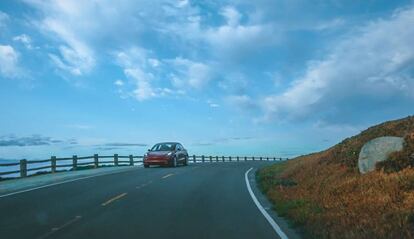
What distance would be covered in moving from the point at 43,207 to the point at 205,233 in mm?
5913

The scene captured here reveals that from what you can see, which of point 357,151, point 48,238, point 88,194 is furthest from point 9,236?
point 357,151

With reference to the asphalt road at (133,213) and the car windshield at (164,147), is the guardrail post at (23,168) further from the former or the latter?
the car windshield at (164,147)

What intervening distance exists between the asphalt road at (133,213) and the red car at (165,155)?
16.6 meters

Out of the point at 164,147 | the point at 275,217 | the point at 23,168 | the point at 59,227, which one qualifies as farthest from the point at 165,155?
the point at 59,227

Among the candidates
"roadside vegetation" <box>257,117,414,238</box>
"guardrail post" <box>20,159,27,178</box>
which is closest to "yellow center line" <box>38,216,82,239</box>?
"roadside vegetation" <box>257,117,414,238</box>

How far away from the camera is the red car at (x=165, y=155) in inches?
1446

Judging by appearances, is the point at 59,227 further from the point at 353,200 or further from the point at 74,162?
the point at 74,162

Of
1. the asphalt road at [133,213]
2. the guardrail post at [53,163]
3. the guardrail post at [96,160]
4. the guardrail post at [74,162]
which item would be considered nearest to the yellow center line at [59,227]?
the asphalt road at [133,213]

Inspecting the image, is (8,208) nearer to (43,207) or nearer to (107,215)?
(43,207)

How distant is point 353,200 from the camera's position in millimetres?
13180

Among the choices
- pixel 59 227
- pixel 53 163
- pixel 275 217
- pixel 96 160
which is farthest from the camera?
pixel 96 160

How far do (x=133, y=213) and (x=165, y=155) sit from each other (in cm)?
2395

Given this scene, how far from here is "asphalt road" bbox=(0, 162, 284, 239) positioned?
10195mm

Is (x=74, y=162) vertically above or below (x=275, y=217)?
above
